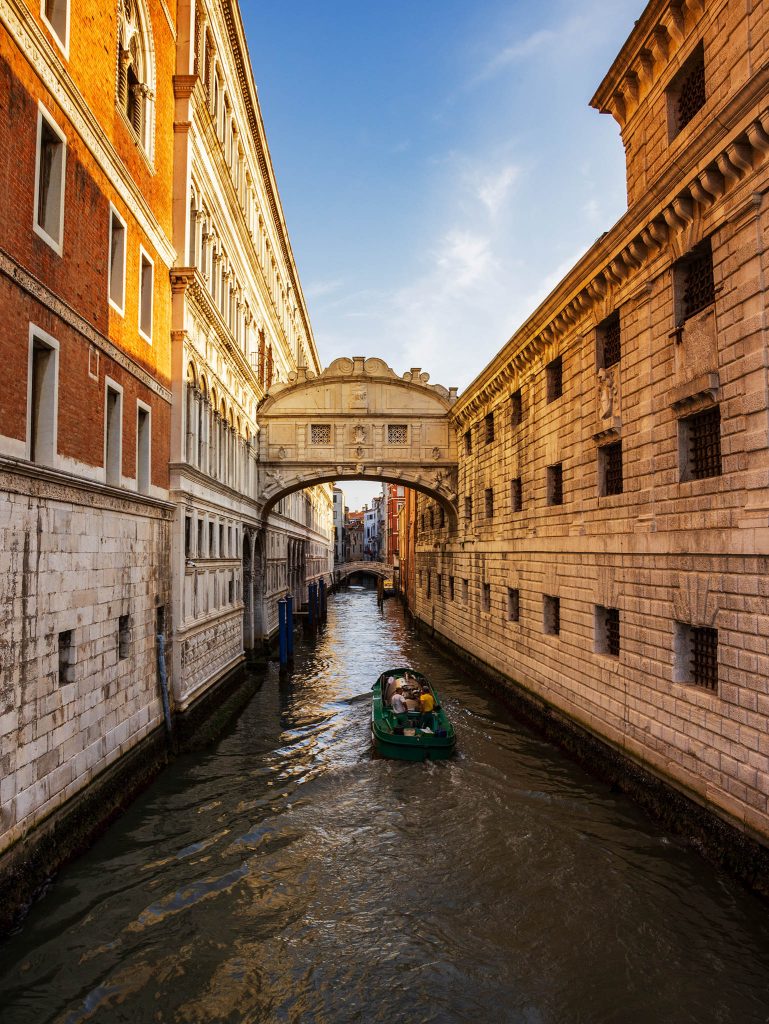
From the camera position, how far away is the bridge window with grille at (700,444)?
8.71m

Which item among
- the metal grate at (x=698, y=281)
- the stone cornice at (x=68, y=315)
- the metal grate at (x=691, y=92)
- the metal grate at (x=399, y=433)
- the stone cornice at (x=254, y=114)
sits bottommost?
→ the stone cornice at (x=68, y=315)

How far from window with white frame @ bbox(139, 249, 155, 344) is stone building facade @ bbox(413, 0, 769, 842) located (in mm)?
7687

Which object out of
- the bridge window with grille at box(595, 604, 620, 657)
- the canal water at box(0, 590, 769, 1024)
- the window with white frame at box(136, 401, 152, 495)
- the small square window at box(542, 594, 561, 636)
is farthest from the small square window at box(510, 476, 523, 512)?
the window with white frame at box(136, 401, 152, 495)

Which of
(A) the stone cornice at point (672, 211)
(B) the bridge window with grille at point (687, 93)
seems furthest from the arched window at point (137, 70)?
(B) the bridge window with grille at point (687, 93)

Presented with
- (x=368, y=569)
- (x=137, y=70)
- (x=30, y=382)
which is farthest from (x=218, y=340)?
(x=368, y=569)

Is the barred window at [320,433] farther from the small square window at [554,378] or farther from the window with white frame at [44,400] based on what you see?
the window with white frame at [44,400]

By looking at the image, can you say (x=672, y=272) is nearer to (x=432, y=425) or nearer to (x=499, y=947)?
(x=499, y=947)

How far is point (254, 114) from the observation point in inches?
853

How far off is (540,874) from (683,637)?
3.55 metres

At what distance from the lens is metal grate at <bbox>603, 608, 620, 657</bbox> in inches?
448

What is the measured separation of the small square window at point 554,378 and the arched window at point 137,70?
8.83 m

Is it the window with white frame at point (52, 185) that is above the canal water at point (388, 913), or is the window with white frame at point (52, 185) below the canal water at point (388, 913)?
above

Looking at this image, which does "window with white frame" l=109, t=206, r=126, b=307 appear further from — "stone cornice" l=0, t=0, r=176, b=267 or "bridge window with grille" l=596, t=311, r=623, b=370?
"bridge window with grille" l=596, t=311, r=623, b=370

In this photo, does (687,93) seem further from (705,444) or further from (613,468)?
(613,468)
